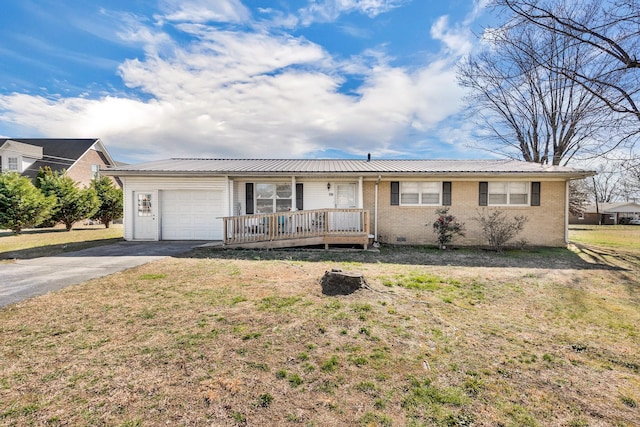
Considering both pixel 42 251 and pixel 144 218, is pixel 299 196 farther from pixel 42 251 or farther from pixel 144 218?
pixel 42 251

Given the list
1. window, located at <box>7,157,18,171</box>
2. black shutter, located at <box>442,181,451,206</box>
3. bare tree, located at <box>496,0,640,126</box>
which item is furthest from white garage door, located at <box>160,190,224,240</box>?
window, located at <box>7,157,18,171</box>

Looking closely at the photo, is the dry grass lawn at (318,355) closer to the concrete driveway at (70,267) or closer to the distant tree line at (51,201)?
the concrete driveway at (70,267)

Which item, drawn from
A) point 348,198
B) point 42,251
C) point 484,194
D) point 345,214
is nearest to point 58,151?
point 42,251

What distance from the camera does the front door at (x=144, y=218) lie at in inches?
458

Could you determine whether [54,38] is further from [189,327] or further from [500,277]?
[500,277]

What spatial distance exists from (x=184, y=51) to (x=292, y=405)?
11.9 meters

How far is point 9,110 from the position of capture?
1518 cm

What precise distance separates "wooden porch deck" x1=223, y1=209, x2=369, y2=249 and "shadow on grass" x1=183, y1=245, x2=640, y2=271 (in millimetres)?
325

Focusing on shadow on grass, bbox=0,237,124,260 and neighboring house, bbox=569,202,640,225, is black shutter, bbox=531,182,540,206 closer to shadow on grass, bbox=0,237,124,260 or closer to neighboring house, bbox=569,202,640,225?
shadow on grass, bbox=0,237,124,260

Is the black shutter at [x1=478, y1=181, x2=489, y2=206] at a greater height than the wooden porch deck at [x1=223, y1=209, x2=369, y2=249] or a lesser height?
greater

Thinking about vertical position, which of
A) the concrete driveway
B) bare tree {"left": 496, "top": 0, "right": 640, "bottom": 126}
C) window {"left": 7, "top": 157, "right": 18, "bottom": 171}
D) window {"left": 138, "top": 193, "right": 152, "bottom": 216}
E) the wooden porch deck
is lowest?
the concrete driveway

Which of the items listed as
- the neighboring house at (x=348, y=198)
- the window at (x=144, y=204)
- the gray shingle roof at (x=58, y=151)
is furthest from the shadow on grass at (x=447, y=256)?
the gray shingle roof at (x=58, y=151)

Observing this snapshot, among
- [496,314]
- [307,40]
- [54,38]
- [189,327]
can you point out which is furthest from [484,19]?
[54,38]

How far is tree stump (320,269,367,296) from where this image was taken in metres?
4.93
